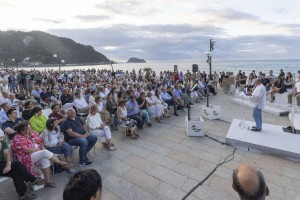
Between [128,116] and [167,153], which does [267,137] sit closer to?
[167,153]

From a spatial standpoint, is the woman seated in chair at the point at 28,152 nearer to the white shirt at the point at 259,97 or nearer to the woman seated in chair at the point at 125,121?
the woman seated in chair at the point at 125,121

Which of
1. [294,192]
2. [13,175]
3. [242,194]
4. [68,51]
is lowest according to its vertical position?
[294,192]

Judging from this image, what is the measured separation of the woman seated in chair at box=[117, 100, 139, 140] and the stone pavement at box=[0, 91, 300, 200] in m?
0.24

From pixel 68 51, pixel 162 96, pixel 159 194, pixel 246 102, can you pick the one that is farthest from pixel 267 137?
pixel 68 51

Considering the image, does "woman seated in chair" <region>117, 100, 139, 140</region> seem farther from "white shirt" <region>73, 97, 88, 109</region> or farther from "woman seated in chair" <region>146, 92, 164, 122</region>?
"white shirt" <region>73, 97, 88, 109</region>

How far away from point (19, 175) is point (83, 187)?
2661mm

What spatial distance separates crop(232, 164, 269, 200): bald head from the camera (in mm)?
1346

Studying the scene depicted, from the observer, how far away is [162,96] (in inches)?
366

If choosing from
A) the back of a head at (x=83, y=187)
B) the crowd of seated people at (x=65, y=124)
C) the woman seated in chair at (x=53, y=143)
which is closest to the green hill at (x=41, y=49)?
the crowd of seated people at (x=65, y=124)

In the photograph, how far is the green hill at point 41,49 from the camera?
8130 cm

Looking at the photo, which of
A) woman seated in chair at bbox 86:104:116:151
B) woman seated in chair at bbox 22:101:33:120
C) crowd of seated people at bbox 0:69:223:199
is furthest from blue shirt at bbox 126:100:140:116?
woman seated in chair at bbox 22:101:33:120

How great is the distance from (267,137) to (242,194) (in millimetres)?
4952

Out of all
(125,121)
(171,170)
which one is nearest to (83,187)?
(171,170)

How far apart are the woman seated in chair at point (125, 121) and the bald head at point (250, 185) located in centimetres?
492
